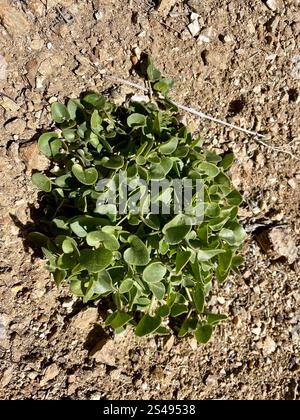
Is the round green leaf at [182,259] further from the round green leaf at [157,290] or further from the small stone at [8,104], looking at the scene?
the small stone at [8,104]

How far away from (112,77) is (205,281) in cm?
98

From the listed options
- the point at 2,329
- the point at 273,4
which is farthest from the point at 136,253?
the point at 273,4

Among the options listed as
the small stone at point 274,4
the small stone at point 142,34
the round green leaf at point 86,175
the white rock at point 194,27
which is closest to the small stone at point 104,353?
the round green leaf at point 86,175

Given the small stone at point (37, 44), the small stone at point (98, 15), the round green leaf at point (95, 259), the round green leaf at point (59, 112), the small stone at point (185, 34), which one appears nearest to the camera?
the round green leaf at point (95, 259)

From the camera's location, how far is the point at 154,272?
208 cm

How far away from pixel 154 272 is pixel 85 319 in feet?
1.16

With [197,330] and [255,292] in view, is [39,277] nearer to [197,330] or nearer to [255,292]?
[197,330]

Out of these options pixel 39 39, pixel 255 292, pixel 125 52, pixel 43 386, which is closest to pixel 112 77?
pixel 125 52

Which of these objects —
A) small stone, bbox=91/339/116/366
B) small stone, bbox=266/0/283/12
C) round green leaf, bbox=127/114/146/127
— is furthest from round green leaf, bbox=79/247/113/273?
small stone, bbox=266/0/283/12

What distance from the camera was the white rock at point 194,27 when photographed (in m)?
2.69

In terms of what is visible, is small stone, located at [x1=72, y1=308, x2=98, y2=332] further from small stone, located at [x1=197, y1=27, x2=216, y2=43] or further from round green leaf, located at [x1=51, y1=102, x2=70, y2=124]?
small stone, located at [x1=197, y1=27, x2=216, y2=43]

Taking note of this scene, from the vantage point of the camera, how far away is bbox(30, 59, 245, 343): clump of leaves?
2.08 meters

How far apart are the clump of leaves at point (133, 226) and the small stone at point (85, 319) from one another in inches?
2.6

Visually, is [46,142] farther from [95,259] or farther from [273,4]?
[273,4]
